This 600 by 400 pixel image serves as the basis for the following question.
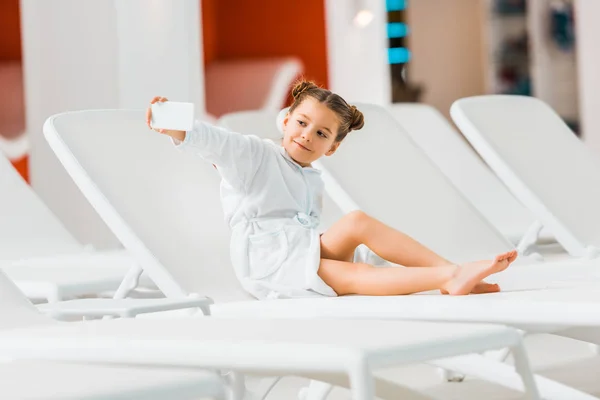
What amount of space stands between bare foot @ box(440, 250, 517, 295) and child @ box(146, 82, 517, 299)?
195 mm

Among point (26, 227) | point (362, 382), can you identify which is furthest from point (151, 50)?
point (362, 382)

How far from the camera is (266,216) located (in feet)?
8.74

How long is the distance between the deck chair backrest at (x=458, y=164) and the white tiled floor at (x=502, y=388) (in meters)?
0.89

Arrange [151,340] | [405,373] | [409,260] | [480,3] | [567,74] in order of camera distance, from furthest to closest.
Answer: [480,3] → [567,74] → [405,373] → [409,260] → [151,340]

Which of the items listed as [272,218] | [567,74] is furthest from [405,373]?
[567,74]

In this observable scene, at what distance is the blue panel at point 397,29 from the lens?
38.5 ft

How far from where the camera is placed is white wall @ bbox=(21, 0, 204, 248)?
5031 millimetres

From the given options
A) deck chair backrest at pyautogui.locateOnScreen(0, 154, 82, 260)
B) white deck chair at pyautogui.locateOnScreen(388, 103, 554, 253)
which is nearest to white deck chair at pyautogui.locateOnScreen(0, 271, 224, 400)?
deck chair backrest at pyautogui.locateOnScreen(0, 154, 82, 260)

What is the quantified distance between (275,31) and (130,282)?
613cm

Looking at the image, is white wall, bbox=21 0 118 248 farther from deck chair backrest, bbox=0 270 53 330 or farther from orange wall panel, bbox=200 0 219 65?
orange wall panel, bbox=200 0 219 65

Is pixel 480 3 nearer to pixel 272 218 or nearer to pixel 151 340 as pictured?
pixel 272 218

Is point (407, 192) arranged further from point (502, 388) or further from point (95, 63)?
point (95, 63)

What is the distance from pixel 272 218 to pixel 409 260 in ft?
1.16

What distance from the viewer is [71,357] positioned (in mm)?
1545
